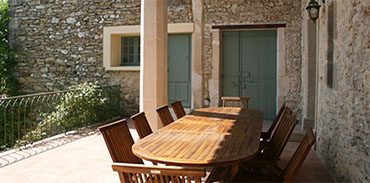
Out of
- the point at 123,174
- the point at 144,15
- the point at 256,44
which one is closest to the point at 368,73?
the point at 123,174

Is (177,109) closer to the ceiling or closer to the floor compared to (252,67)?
closer to the floor

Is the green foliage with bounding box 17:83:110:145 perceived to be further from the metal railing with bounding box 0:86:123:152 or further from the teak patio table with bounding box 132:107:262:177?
the teak patio table with bounding box 132:107:262:177

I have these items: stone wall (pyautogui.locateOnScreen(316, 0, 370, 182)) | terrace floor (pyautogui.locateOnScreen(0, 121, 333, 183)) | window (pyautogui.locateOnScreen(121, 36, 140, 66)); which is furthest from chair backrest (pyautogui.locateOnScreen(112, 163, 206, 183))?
window (pyautogui.locateOnScreen(121, 36, 140, 66))

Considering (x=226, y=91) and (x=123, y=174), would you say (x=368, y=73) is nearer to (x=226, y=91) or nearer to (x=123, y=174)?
(x=123, y=174)

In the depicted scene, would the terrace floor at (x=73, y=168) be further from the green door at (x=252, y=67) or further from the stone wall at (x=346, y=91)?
the green door at (x=252, y=67)

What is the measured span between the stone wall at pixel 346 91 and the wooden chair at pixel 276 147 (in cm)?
53

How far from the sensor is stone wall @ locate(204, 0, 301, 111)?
7438mm

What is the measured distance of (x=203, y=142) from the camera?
8.61 feet

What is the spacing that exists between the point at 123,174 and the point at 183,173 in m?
0.40

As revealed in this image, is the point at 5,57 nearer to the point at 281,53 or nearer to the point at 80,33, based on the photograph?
the point at 80,33

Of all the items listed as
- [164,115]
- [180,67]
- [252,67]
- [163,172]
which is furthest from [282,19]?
[163,172]

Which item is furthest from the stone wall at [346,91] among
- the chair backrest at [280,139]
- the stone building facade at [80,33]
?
the stone building facade at [80,33]

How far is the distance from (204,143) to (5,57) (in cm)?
837

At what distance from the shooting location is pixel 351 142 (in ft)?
10.2
